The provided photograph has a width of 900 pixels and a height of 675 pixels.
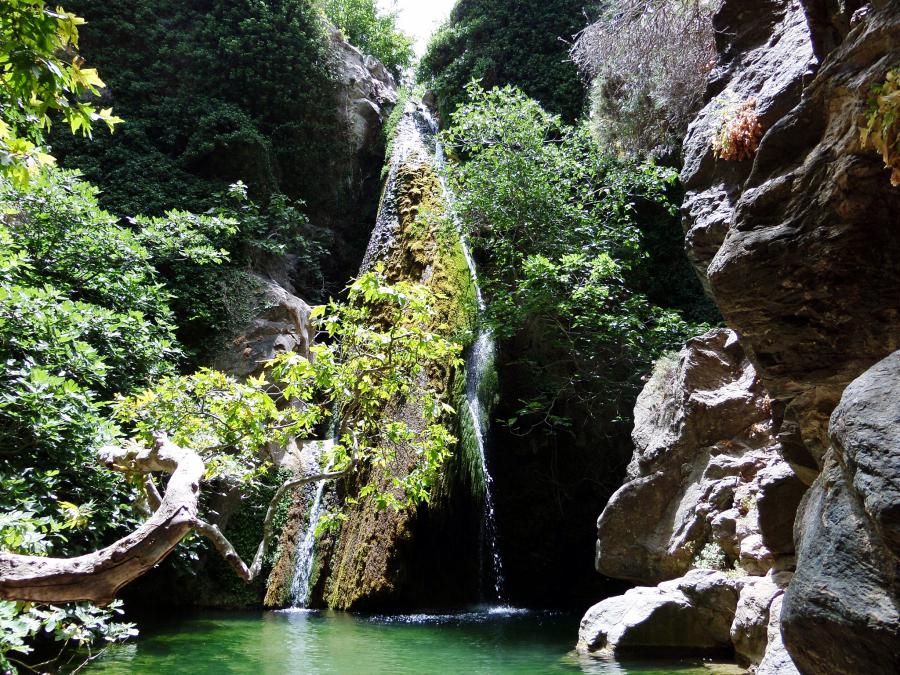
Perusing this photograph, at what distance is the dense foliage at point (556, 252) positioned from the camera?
10.3m

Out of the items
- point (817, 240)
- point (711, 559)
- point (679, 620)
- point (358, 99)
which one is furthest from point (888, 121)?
point (358, 99)

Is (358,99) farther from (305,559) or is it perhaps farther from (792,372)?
(792,372)

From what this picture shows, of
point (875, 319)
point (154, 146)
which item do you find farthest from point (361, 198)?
point (875, 319)

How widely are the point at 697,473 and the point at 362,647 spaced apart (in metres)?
4.17

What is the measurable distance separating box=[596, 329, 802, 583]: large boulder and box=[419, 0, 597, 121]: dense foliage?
9.66 m

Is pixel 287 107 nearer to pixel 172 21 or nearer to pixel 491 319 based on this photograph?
pixel 172 21

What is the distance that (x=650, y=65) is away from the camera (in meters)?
9.17

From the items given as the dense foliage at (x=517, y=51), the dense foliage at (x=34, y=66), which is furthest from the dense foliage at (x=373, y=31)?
the dense foliage at (x=34, y=66)

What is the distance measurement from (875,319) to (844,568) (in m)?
1.93

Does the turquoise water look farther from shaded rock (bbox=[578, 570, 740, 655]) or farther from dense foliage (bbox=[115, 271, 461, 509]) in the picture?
dense foliage (bbox=[115, 271, 461, 509])

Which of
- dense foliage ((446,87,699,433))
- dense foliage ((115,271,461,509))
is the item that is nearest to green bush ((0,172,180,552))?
dense foliage ((115,271,461,509))

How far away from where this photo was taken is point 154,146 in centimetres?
1440

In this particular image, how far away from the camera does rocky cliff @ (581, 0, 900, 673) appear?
8.54 feet

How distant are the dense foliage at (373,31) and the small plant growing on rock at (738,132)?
18.0 m
